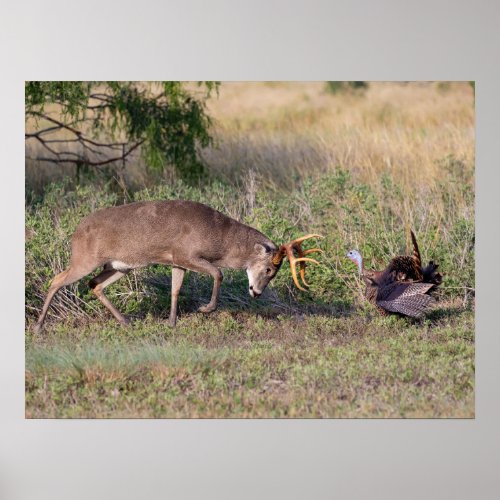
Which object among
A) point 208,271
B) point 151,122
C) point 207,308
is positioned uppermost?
point 151,122

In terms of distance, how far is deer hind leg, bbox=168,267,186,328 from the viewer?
11.7 m

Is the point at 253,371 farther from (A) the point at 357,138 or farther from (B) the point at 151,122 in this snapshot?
(A) the point at 357,138

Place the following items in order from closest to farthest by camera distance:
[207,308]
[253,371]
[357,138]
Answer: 1. [253,371]
2. [207,308]
3. [357,138]

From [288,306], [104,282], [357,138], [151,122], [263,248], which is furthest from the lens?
[357,138]

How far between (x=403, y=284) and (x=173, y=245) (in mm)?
2265

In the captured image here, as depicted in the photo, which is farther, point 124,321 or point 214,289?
point 124,321

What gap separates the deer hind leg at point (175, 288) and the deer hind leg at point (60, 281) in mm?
860

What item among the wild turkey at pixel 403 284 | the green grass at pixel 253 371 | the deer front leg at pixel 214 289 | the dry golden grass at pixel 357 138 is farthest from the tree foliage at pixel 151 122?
the wild turkey at pixel 403 284

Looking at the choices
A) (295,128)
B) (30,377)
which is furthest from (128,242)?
(295,128)

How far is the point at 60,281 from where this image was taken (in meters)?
11.5

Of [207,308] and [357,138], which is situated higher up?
[357,138]
